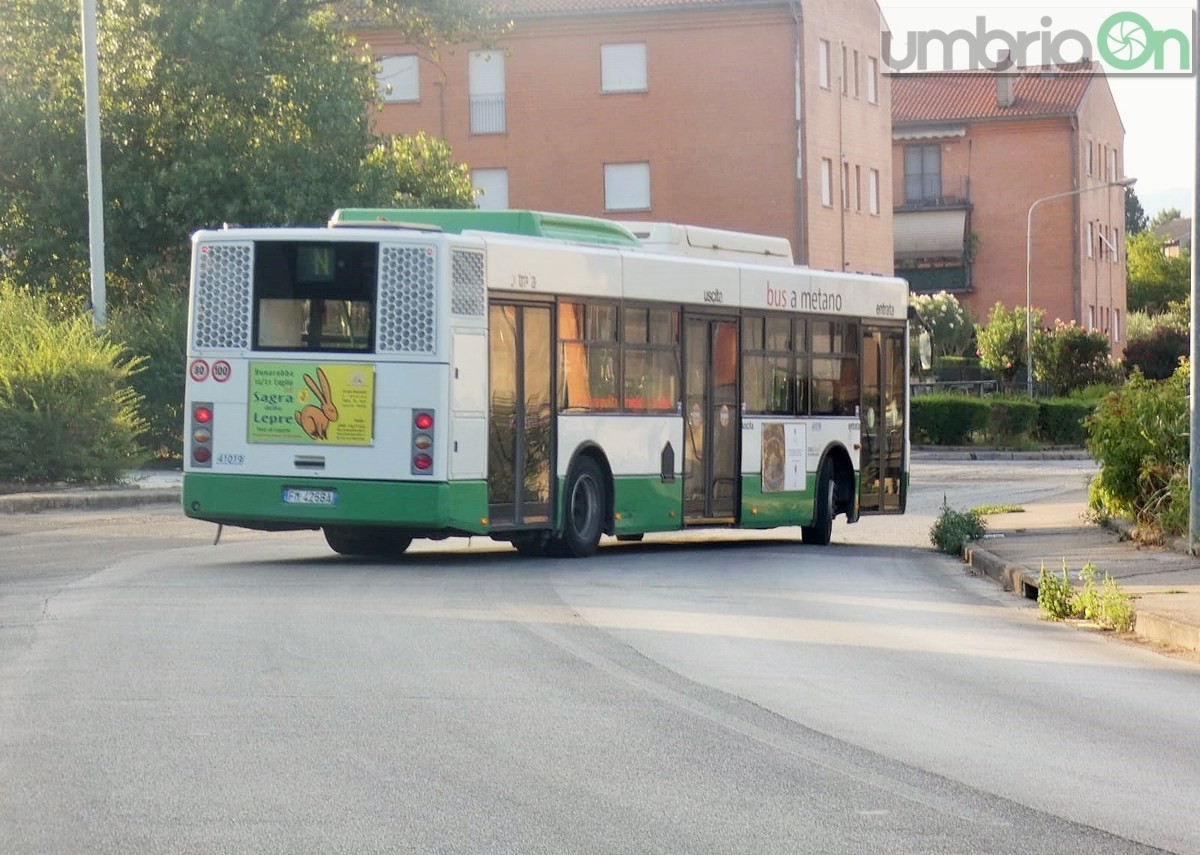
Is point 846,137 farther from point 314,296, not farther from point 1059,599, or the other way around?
point 1059,599

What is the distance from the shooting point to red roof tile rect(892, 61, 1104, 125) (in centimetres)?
9019

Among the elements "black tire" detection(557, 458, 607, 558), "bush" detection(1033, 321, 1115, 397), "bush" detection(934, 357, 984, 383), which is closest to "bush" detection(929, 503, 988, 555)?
"black tire" detection(557, 458, 607, 558)

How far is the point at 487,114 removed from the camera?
6512cm

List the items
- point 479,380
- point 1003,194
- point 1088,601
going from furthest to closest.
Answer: point 1003,194 → point 479,380 → point 1088,601

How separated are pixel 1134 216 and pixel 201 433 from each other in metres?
152

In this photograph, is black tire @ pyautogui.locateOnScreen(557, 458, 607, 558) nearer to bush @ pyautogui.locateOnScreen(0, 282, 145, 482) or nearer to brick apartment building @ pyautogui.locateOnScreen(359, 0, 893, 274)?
bush @ pyautogui.locateOnScreen(0, 282, 145, 482)

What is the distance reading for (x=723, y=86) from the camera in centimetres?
6300

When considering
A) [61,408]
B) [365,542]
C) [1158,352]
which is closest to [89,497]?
[61,408]

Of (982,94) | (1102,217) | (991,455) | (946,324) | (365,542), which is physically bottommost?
(365,542)

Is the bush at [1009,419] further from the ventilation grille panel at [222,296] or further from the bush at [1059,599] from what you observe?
the bush at [1059,599]

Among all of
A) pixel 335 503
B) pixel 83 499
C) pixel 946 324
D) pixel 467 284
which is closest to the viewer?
pixel 335 503

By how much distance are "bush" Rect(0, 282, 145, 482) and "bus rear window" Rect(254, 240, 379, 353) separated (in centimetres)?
1204

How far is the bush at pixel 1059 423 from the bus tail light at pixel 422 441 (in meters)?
38.1

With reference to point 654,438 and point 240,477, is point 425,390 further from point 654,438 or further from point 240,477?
point 654,438
